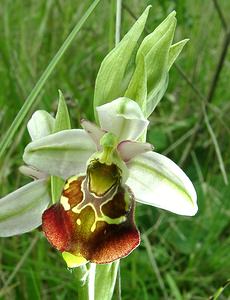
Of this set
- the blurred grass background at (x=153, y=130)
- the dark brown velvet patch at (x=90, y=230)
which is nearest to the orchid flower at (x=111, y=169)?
the dark brown velvet patch at (x=90, y=230)

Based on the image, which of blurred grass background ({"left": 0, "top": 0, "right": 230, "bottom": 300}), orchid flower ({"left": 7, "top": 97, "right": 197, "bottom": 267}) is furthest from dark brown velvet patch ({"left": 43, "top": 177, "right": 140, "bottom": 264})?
blurred grass background ({"left": 0, "top": 0, "right": 230, "bottom": 300})

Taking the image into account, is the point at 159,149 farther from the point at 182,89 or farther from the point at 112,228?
the point at 112,228

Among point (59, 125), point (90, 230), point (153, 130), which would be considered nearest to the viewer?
point (90, 230)

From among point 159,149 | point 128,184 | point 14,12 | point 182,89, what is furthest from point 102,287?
point 14,12

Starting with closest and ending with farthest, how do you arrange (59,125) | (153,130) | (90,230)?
(90,230), (59,125), (153,130)

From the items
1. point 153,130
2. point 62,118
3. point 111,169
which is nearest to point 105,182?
point 111,169

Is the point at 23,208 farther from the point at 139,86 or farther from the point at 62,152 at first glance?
the point at 139,86

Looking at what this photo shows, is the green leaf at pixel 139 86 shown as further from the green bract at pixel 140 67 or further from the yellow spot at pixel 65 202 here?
the yellow spot at pixel 65 202
